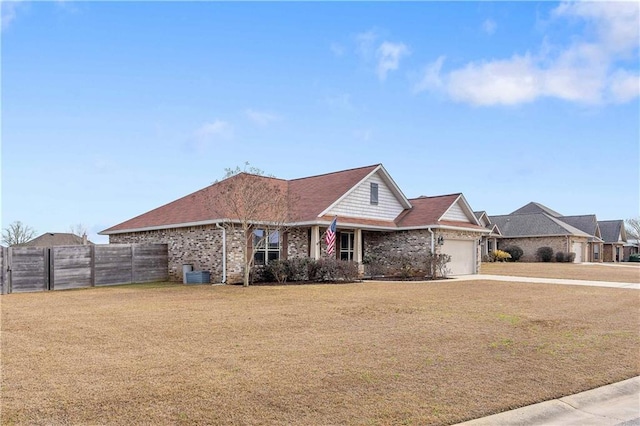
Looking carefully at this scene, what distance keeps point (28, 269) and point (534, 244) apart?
47869 mm

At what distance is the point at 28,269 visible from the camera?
64.2ft

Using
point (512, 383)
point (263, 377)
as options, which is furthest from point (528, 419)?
point (263, 377)

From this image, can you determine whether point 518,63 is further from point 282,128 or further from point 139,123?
point 139,123

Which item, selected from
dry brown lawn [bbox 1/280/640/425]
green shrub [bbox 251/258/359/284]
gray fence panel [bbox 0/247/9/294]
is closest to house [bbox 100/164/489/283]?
green shrub [bbox 251/258/359/284]

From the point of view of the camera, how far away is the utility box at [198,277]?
21938mm

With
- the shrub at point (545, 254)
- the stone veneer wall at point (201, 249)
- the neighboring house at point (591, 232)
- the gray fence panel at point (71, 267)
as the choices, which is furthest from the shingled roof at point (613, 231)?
the gray fence panel at point (71, 267)

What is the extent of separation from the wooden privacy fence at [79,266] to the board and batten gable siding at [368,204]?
29.4 feet

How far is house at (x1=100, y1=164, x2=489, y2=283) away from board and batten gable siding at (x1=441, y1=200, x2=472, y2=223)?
6 cm

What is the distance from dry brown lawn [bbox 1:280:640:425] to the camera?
557 centimetres

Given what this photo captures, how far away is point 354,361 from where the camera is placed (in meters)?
7.68

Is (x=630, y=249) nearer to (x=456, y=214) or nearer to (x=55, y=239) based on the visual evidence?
(x=456, y=214)

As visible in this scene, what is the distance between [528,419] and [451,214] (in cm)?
2343

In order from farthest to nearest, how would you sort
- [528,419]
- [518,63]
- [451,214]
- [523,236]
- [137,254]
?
[523,236] → [451,214] → [137,254] → [518,63] → [528,419]

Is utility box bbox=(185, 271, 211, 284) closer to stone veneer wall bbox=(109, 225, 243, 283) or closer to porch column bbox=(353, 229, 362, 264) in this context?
stone veneer wall bbox=(109, 225, 243, 283)
